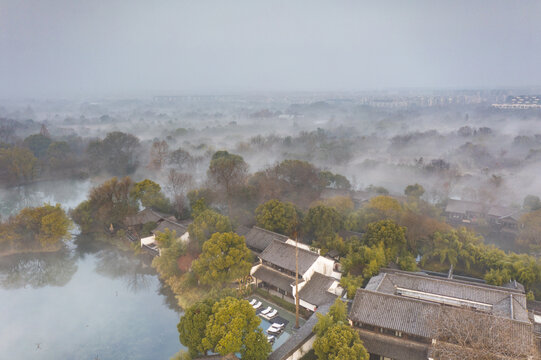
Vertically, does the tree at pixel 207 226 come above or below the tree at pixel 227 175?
below

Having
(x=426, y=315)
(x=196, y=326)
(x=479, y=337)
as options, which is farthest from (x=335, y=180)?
(x=479, y=337)

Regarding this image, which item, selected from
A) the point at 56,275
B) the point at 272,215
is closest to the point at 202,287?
the point at 272,215

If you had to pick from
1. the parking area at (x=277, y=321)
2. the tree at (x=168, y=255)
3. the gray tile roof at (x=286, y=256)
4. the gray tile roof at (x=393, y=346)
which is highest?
the gray tile roof at (x=286, y=256)

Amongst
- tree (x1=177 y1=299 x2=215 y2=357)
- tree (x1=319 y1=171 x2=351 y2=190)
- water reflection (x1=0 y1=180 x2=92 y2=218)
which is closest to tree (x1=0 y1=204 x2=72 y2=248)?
water reflection (x1=0 y1=180 x2=92 y2=218)

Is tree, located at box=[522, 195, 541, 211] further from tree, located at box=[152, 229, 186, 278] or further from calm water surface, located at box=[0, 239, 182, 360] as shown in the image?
calm water surface, located at box=[0, 239, 182, 360]

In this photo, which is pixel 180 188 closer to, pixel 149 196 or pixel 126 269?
pixel 149 196

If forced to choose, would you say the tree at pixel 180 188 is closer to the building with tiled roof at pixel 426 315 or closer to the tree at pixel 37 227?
the tree at pixel 37 227

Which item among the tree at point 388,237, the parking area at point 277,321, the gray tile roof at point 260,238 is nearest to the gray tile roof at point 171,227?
the gray tile roof at point 260,238

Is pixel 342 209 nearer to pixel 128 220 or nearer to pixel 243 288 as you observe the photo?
pixel 243 288

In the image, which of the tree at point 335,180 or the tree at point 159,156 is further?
the tree at point 159,156
